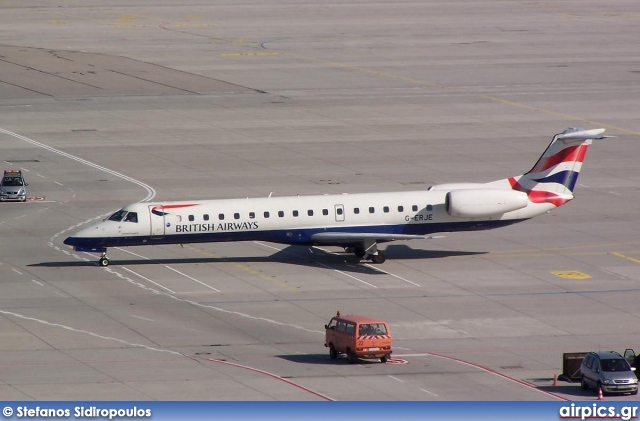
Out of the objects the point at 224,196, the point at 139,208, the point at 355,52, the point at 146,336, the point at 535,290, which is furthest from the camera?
the point at 355,52

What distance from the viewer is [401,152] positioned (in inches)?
3369

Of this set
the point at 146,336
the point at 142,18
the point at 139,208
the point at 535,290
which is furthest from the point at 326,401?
the point at 142,18

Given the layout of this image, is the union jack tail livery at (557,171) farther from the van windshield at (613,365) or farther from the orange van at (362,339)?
the van windshield at (613,365)

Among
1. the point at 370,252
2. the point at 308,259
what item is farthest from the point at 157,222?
the point at 370,252

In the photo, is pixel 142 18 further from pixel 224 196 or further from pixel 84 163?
pixel 224 196

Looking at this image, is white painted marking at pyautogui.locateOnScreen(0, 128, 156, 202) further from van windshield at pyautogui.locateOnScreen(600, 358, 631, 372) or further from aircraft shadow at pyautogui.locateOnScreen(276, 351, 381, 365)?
van windshield at pyautogui.locateOnScreen(600, 358, 631, 372)

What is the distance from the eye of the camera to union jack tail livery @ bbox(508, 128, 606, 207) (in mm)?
62656

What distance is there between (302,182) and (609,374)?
38695 mm

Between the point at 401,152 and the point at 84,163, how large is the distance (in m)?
20.5

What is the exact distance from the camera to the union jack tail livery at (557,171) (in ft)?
206

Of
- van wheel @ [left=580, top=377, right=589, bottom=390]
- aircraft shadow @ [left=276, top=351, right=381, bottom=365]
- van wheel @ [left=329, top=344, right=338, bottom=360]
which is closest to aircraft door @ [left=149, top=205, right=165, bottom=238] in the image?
aircraft shadow @ [left=276, top=351, right=381, bottom=365]

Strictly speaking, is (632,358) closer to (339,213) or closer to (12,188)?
(339,213)

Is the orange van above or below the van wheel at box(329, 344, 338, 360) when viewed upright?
above

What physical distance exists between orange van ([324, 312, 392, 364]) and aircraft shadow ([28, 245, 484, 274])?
14118mm
